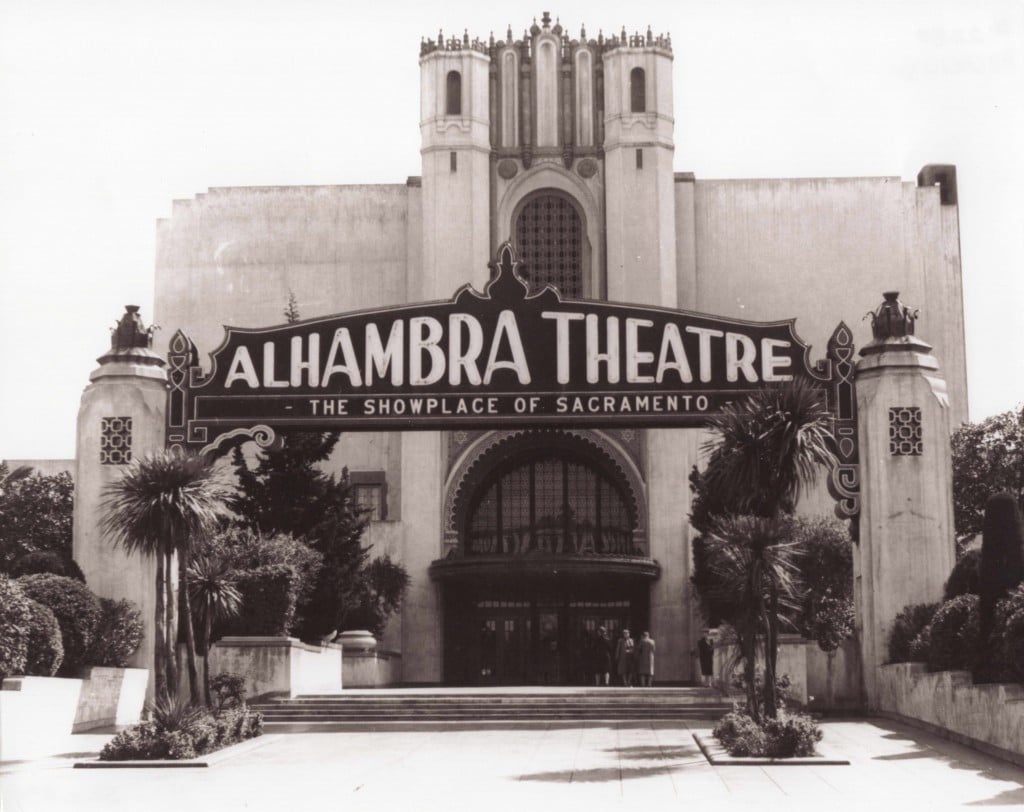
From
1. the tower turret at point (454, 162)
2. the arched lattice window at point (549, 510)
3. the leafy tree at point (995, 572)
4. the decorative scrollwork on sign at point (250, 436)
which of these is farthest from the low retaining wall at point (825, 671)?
the tower turret at point (454, 162)

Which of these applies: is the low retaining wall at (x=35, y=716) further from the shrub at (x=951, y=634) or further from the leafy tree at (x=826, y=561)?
the leafy tree at (x=826, y=561)

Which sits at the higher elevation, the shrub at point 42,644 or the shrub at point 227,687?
the shrub at point 42,644

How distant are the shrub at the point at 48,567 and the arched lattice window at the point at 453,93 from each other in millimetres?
27409

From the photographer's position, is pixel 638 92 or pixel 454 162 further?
pixel 638 92

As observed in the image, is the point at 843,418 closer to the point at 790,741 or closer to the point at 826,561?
the point at 790,741

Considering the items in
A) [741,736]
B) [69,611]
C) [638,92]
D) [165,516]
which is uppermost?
[638,92]

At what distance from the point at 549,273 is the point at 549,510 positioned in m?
→ 8.23

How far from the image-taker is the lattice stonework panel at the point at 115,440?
1155 inches

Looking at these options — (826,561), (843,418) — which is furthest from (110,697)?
(826,561)

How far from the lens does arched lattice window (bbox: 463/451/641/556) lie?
49906 millimetres

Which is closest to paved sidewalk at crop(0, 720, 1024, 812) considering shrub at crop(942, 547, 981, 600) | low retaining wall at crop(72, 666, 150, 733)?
shrub at crop(942, 547, 981, 600)

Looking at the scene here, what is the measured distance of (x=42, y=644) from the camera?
2422cm

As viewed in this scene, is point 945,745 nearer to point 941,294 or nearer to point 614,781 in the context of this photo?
point 614,781

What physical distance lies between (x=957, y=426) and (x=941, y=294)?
5001 mm
